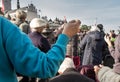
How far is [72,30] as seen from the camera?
2268 mm

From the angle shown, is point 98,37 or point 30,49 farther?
point 98,37

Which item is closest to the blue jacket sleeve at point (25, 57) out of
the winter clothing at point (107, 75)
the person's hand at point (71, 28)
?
the person's hand at point (71, 28)

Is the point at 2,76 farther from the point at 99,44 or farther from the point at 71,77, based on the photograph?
the point at 99,44

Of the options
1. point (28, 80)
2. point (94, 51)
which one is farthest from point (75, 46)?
point (28, 80)

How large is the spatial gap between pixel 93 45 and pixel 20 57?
18.2 ft

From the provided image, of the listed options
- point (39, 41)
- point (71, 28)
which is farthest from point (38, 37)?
point (71, 28)

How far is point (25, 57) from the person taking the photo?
2.03 m

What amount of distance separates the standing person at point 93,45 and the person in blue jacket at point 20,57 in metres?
5.36

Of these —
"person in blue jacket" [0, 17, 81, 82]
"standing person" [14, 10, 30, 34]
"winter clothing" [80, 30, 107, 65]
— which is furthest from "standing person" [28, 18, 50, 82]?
"person in blue jacket" [0, 17, 81, 82]

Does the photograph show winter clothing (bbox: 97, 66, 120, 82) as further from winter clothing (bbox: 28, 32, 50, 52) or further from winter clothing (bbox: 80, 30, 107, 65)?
winter clothing (bbox: 80, 30, 107, 65)

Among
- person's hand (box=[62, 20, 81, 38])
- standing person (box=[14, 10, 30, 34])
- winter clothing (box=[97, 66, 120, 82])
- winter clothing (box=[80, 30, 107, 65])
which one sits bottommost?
winter clothing (box=[80, 30, 107, 65])

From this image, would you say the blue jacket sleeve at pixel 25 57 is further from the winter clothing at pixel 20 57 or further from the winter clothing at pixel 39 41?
the winter clothing at pixel 39 41

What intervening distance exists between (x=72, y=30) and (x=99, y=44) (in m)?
5.32

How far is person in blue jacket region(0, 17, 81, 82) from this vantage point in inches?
80.0
